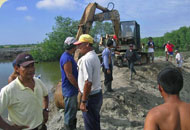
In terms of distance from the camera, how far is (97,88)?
339cm

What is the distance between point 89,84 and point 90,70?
247 mm

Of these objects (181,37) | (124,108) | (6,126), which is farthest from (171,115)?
(181,37)

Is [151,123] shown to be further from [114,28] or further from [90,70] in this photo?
[114,28]

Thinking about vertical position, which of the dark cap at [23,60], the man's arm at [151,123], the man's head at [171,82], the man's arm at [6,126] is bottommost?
the man's arm at [6,126]

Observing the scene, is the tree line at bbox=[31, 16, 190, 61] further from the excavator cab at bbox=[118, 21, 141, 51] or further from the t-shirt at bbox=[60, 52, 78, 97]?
the t-shirt at bbox=[60, 52, 78, 97]

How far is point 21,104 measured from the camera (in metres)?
2.22

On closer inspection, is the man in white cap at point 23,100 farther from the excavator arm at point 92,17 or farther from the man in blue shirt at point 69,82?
the excavator arm at point 92,17

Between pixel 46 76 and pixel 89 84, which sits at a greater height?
pixel 89 84

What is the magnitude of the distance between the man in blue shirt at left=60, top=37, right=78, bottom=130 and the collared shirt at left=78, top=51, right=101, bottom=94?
44cm

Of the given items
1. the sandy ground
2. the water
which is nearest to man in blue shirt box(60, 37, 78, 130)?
the sandy ground

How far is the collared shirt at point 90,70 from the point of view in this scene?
319 centimetres

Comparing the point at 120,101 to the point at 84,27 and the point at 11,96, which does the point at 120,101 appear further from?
the point at 11,96

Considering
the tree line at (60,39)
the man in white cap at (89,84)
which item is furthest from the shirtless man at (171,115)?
the tree line at (60,39)

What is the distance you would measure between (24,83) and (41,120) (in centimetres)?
56
